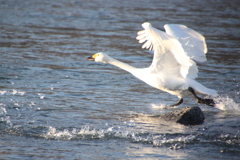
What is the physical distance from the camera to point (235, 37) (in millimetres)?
17719

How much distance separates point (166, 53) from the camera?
745cm

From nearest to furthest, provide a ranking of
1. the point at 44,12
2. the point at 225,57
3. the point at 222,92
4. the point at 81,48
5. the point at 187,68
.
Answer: the point at 187,68 → the point at 222,92 → the point at 225,57 → the point at 81,48 → the point at 44,12

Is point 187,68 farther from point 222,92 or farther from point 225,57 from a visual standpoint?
point 225,57

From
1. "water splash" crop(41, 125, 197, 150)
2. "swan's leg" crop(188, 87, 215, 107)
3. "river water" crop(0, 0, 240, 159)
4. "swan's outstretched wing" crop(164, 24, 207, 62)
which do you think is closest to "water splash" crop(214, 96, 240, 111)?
"river water" crop(0, 0, 240, 159)

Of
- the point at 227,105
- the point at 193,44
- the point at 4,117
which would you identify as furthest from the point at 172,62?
the point at 4,117

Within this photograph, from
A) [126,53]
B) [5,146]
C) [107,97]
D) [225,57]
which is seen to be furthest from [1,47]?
[5,146]

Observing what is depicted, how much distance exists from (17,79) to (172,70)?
431 centimetres

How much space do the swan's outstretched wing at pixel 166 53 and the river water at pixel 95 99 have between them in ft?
2.96

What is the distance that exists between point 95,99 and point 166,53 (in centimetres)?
221

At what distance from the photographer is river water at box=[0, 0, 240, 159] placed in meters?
6.09

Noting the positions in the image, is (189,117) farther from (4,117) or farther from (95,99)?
(4,117)

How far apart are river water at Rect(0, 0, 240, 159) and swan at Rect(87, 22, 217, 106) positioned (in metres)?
0.57

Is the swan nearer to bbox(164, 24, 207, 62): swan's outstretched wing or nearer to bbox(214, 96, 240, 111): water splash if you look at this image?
bbox(164, 24, 207, 62): swan's outstretched wing

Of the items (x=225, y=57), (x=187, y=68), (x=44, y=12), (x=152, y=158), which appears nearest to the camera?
(x=152, y=158)
